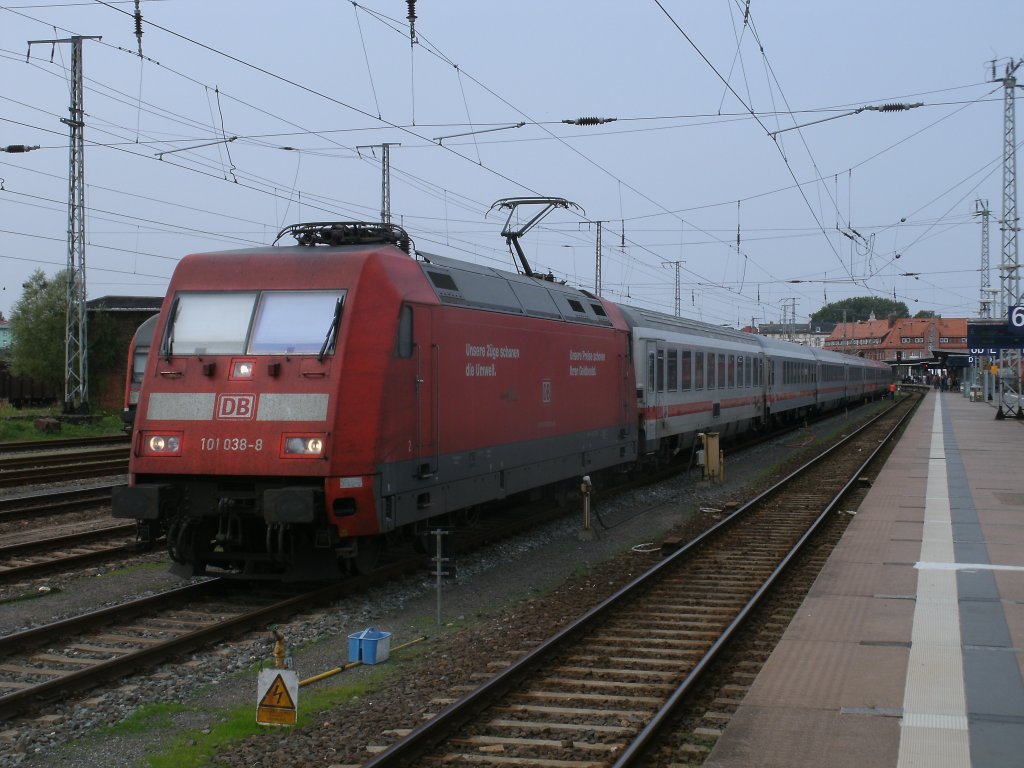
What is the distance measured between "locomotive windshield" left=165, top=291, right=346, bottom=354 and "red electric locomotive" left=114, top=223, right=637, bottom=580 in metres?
0.01

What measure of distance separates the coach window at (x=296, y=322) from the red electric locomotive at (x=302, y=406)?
0.01m

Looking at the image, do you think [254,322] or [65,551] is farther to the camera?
[65,551]

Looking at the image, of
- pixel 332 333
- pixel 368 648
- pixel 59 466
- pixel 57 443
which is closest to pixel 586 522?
pixel 332 333

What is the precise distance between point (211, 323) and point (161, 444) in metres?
1.25

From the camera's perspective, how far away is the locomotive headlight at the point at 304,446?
30.0 ft

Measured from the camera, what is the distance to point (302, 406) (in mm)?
9297

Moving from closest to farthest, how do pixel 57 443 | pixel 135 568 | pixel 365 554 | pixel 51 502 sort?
pixel 365 554 < pixel 135 568 < pixel 51 502 < pixel 57 443

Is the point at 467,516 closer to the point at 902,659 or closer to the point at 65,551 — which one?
the point at 65,551

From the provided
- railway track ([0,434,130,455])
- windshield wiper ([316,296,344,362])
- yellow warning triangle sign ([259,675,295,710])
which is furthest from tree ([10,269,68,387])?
yellow warning triangle sign ([259,675,295,710])

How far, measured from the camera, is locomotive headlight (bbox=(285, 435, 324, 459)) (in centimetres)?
915

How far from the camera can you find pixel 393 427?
9.74 m

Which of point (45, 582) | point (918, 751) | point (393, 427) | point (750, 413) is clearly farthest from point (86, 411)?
point (918, 751)

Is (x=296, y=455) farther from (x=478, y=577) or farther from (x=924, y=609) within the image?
(x=924, y=609)

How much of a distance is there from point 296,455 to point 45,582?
12.0 feet
